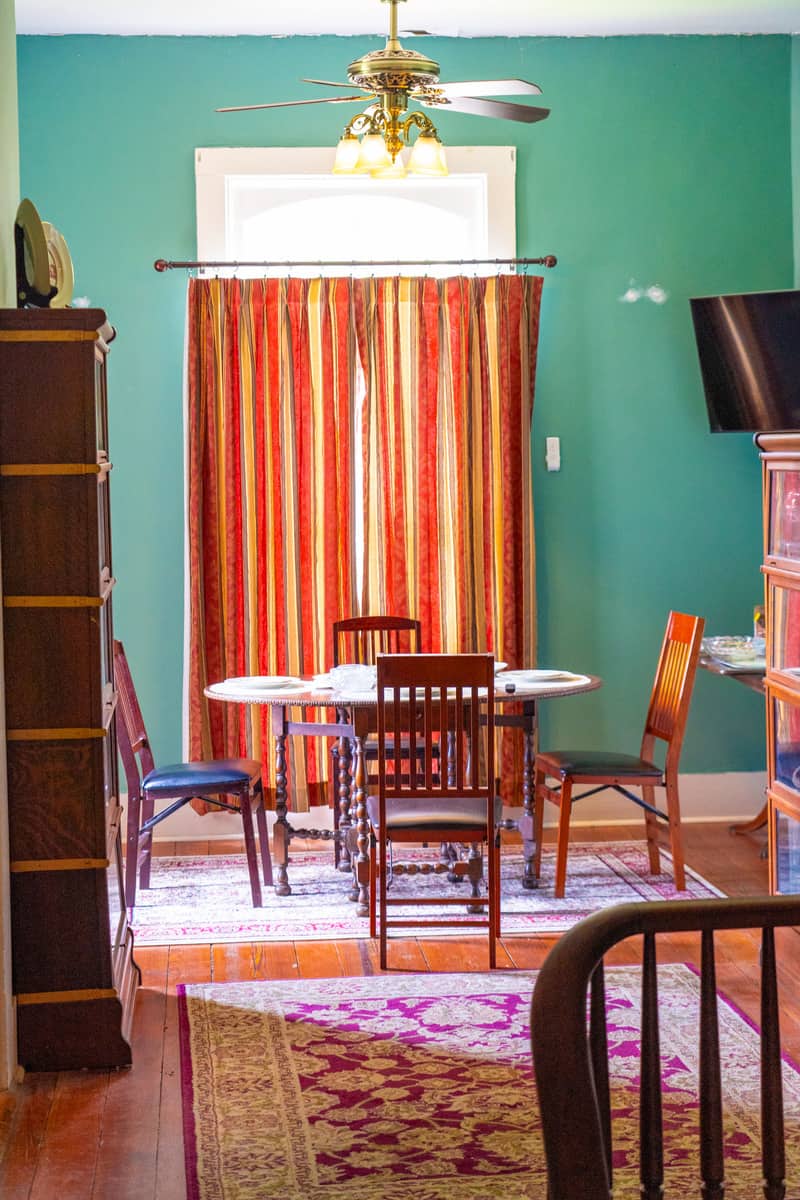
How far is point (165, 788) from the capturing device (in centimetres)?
480

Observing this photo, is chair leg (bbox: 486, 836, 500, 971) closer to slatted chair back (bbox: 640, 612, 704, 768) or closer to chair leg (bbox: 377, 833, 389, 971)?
chair leg (bbox: 377, 833, 389, 971)

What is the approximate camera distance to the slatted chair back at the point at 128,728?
4.91m

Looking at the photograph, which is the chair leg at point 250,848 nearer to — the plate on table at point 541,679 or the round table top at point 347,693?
the round table top at point 347,693

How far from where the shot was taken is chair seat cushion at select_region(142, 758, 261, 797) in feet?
15.8

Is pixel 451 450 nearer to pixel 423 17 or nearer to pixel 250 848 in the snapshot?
pixel 423 17

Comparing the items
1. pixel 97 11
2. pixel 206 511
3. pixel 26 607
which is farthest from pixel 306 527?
pixel 26 607

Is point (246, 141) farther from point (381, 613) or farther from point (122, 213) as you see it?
point (381, 613)

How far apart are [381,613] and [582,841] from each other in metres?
1.25

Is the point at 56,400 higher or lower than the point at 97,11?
lower

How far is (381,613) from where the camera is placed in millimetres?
5844

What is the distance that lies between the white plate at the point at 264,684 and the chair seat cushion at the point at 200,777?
0.28 meters

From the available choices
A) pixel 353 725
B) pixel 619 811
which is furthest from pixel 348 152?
pixel 619 811

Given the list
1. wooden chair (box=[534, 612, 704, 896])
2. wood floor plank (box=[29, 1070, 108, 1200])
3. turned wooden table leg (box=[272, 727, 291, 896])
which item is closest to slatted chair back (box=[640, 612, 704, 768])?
wooden chair (box=[534, 612, 704, 896])

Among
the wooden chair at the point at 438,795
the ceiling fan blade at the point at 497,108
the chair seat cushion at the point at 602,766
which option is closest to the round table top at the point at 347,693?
the chair seat cushion at the point at 602,766
